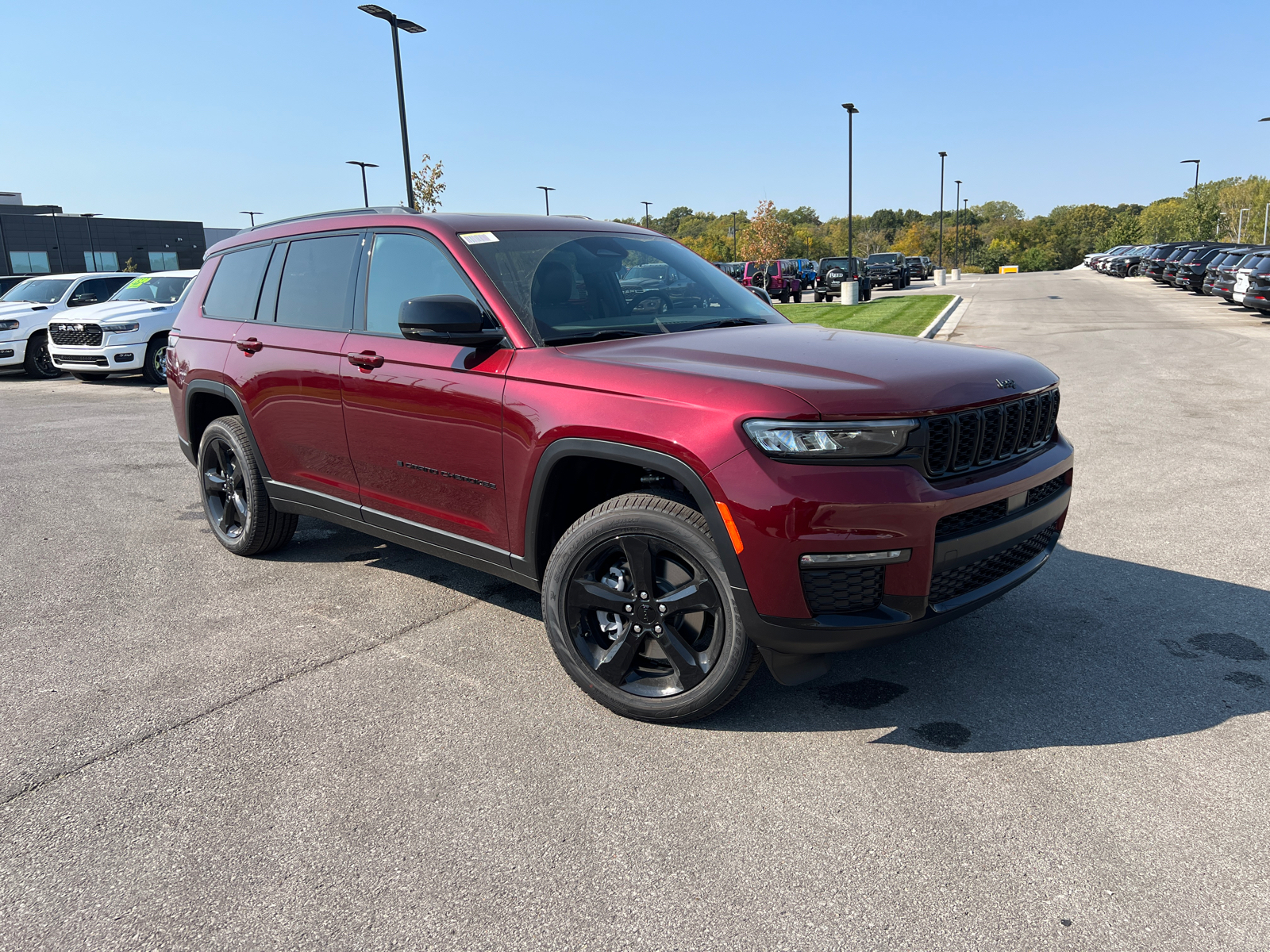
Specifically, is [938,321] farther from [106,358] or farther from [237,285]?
[237,285]

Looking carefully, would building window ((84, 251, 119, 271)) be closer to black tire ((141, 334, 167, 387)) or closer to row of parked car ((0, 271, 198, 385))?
row of parked car ((0, 271, 198, 385))

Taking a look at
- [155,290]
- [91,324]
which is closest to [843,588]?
[91,324]

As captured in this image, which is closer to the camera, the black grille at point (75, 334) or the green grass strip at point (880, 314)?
the black grille at point (75, 334)

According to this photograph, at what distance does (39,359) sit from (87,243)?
221 ft

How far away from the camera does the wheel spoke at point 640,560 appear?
127 inches

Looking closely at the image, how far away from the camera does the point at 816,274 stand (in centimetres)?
3694

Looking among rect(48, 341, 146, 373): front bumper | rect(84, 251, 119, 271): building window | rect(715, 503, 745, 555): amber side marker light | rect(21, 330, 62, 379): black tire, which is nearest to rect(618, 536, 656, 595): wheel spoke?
rect(715, 503, 745, 555): amber side marker light

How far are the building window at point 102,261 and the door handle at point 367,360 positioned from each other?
8150 centimetres

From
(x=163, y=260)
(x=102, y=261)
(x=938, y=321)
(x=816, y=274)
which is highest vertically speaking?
(x=163, y=260)

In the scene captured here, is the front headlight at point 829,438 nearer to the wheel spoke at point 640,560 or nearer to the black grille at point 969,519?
the black grille at point 969,519

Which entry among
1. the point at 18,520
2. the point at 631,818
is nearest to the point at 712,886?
the point at 631,818

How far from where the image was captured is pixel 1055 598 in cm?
446

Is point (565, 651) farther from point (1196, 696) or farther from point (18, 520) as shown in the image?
point (18, 520)

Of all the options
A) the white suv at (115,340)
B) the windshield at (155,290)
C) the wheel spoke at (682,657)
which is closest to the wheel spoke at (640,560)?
the wheel spoke at (682,657)
